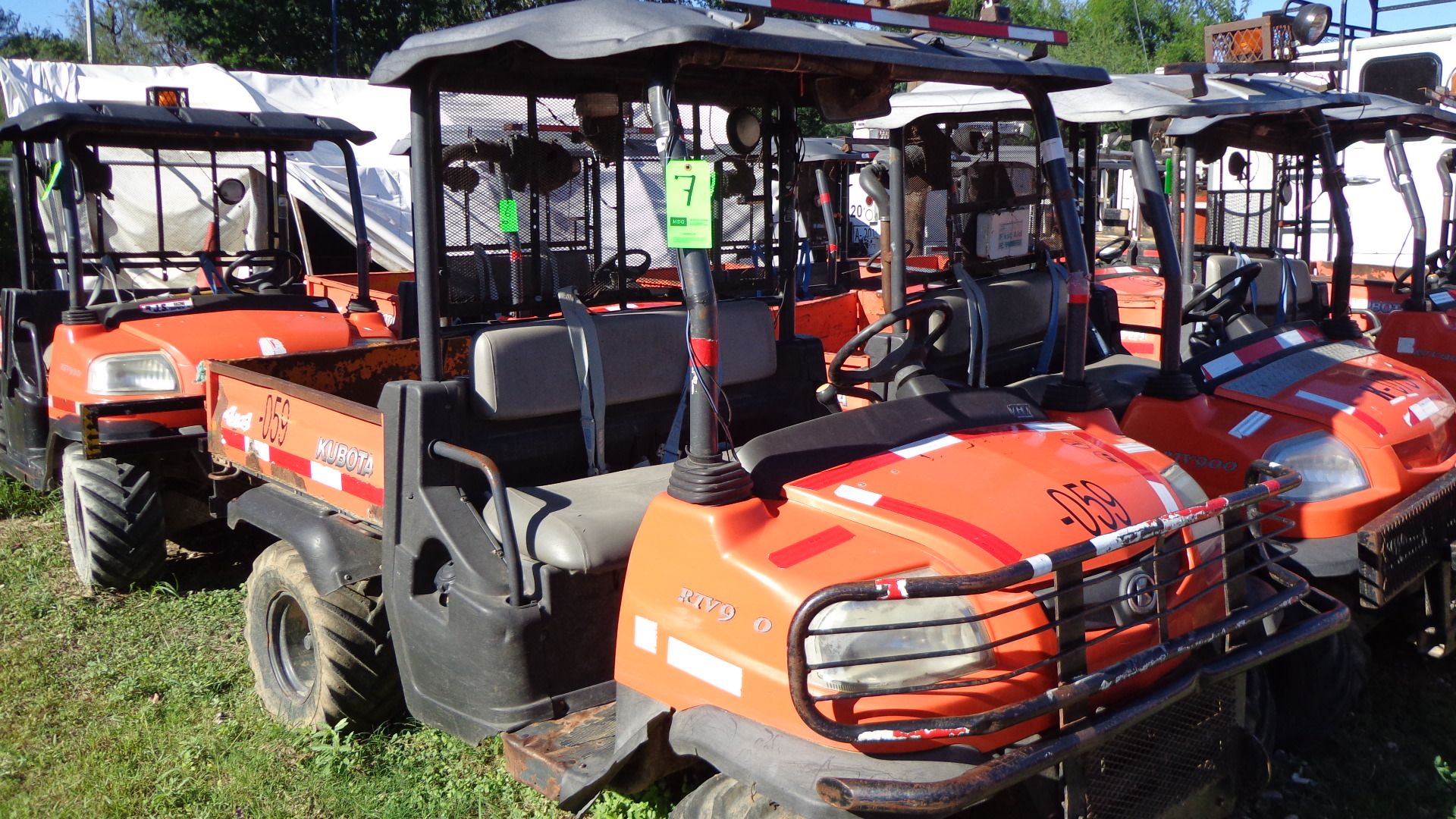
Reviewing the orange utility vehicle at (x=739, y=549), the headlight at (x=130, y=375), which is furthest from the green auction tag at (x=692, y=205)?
the headlight at (x=130, y=375)

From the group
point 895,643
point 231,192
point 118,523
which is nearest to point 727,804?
point 895,643

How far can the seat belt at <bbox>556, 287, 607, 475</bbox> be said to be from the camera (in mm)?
3828

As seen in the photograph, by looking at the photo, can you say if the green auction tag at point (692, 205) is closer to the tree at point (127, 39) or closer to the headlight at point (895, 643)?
the headlight at point (895, 643)

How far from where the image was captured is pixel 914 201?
524 cm

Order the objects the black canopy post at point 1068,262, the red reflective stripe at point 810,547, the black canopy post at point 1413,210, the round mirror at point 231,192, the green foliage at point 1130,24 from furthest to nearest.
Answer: the green foliage at point 1130,24 → the round mirror at point 231,192 → the black canopy post at point 1413,210 → the black canopy post at point 1068,262 → the red reflective stripe at point 810,547

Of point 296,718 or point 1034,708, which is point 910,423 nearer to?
point 1034,708

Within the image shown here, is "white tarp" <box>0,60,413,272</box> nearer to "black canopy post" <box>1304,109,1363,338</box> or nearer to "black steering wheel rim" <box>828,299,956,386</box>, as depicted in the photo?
"black canopy post" <box>1304,109,1363,338</box>

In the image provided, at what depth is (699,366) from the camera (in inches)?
108

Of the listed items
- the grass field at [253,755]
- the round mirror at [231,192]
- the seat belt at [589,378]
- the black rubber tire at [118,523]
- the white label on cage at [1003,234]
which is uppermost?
the round mirror at [231,192]

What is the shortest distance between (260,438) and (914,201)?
2.87m

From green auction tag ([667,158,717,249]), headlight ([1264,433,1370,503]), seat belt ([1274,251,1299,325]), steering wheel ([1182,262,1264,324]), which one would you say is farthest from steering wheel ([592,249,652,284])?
seat belt ([1274,251,1299,325])

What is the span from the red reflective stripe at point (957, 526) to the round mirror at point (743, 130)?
1810 millimetres

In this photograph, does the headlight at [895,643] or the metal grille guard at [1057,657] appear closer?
the metal grille guard at [1057,657]

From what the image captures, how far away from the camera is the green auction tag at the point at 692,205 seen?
8.82 ft
